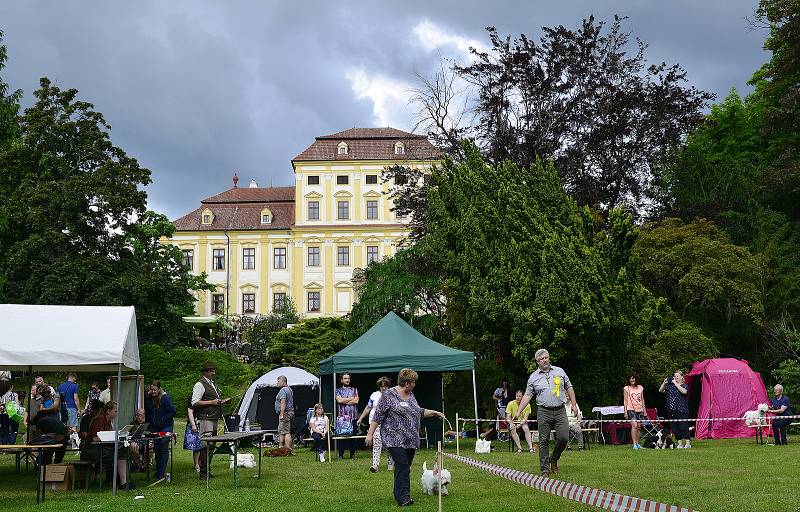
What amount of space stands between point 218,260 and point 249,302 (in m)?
4.39

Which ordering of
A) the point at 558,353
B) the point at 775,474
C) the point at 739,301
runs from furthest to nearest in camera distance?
the point at 739,301, the point at 558,353, the point at 775,474

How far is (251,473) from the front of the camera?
48.6ft

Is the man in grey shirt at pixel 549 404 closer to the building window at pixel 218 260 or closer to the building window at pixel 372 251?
the building window at pixel 372 251

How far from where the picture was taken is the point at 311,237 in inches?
3019

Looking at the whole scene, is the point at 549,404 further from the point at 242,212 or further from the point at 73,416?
the point at 242,212

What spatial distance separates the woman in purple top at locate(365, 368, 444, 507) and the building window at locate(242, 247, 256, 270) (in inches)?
2676

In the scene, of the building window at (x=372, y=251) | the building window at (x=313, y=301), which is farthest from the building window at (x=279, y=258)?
the building window at (x=372, y=251)

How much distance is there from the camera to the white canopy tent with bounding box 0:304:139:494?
1212 cm

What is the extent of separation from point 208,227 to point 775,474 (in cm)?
6865

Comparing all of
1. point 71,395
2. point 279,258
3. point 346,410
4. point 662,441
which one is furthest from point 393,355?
point 279,258

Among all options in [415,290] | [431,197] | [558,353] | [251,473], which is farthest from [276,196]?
[251,473]

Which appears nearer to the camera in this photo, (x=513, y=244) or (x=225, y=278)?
(x=513, y=244)

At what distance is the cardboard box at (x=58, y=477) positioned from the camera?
41.8 feet

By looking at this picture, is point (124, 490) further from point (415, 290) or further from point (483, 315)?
point (415, 290)
